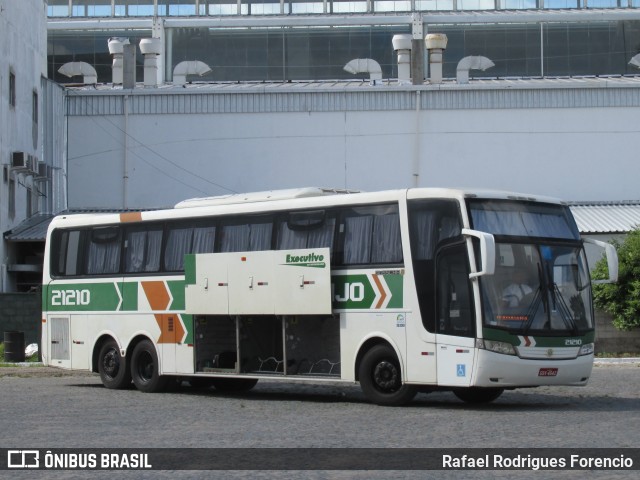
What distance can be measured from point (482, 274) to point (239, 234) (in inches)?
214

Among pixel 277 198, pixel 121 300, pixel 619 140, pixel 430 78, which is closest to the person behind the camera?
pixel 277 198

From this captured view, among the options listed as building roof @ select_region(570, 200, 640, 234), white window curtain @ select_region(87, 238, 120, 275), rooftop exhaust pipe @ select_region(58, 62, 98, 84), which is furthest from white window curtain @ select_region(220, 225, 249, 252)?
rooftop exhaust pipe @ select_region(58, 62, 98, 84)

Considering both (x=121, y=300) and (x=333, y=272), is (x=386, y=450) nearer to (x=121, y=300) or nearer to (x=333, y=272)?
(x=333, y=272)

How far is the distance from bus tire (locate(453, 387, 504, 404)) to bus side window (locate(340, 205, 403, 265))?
2542 millimetres

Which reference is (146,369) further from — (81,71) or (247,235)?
(81,71)

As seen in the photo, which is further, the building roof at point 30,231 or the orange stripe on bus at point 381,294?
the building roof at point 30,231

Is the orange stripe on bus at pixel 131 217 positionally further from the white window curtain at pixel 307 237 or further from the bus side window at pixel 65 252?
the white window curtain at pixel 307 237

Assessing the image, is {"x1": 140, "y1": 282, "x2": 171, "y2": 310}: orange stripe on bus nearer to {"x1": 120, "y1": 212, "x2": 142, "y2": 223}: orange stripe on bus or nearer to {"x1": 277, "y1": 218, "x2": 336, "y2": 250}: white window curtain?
{"x1": 120, "y1": 212, "x2": 142, "y2": 223}: orange stripe on bus

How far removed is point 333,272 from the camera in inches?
792

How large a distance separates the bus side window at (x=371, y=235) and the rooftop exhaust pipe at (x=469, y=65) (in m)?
29.5

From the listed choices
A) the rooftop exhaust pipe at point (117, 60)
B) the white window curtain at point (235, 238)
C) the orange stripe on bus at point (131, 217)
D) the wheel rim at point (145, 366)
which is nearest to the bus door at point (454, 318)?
the white window curtain at point (235, 238)

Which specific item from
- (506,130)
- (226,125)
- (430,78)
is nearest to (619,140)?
(506,130)

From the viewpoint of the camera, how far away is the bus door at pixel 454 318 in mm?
18188

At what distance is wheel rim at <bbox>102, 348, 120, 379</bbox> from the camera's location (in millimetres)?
23875
